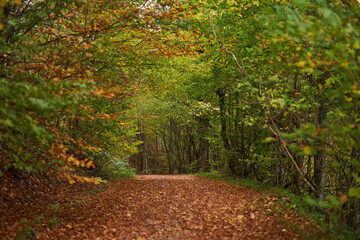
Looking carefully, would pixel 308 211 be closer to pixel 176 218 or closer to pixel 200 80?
pixel 176 218

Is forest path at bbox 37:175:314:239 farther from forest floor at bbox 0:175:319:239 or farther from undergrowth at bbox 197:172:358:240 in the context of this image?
undergrowth at bbox 197:172:358:240

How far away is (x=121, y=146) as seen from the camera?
12.2 metres

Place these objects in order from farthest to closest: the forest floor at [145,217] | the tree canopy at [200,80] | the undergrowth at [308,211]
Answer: the forest floor at [145,217] < the undergrowth at [308,211] < the tree canopy at [200,80]

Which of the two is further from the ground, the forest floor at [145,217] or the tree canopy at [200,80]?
the tree canopy at [200,80]

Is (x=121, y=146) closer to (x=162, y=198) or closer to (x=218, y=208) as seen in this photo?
(x=162, y=198)

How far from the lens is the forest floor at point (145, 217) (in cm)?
536

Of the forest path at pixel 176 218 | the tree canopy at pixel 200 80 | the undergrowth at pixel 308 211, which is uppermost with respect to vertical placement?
the tree canopy at pixel 200 80

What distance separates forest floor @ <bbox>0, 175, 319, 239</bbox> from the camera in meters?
5.36

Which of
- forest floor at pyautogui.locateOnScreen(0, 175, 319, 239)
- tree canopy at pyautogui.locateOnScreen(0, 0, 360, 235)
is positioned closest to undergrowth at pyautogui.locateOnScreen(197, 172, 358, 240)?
forest floor at pyautogui.locateOnScreen(0, 175, 319, 239)

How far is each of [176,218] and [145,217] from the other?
2.38 feet

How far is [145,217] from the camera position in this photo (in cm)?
657

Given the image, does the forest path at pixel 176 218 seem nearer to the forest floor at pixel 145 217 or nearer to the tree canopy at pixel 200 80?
the forest floor at pixel 145 217

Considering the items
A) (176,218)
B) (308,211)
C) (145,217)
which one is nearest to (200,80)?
(308,211)

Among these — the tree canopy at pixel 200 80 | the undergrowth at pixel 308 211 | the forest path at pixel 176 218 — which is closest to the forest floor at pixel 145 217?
the forest path at pixel 176 218
